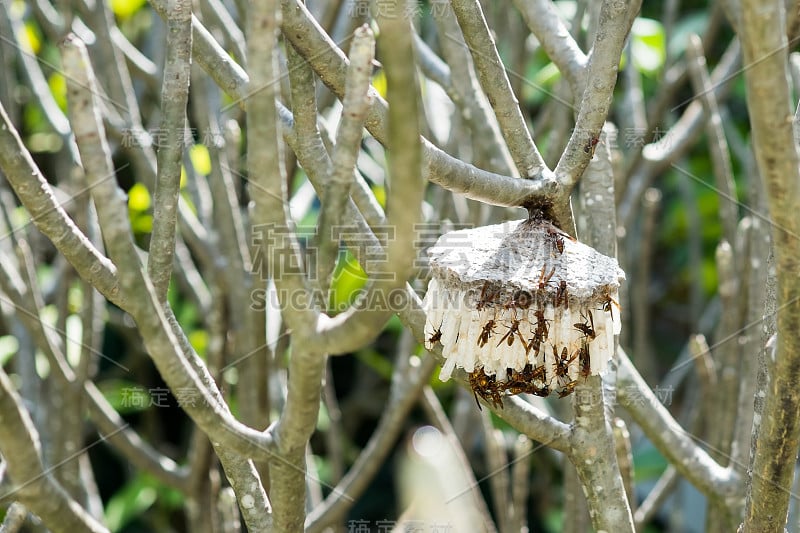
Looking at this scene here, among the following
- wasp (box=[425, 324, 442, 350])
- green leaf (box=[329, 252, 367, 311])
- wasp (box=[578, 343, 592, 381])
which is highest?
wasp (box=[425, 324, 442, 350])

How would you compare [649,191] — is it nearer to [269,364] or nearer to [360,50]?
[269,364]

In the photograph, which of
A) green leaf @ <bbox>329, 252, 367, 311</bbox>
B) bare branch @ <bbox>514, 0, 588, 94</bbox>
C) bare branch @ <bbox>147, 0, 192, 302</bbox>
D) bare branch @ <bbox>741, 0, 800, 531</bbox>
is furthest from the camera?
green leaf @ <bbox>329, 252, 367, 311</bbox>

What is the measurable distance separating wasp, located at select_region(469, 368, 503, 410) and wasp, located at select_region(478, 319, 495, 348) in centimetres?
4

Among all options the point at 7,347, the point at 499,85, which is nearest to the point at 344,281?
the point at 7,347

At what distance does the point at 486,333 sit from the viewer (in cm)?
67

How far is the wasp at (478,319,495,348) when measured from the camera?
67 centimetres

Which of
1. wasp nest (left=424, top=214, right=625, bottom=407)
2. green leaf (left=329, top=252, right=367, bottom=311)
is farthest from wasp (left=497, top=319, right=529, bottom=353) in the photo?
green leaf (left=329, top=252, right=367, bottom=311)

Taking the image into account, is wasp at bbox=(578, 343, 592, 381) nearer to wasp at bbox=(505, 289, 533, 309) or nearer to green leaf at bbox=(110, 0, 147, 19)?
wasp at bbox=(505, 289, 533, 309)

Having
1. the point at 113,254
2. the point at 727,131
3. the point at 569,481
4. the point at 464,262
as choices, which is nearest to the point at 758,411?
the point at 464,262

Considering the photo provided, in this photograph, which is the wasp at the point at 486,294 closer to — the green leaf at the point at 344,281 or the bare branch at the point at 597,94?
the bare branch at the point at 597,94

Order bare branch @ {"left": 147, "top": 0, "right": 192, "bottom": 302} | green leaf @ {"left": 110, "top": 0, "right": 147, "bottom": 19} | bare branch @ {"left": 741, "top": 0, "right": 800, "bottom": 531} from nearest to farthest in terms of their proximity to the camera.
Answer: bare branch @ {"left": 741, "top": 0, "right": 800, "bottom": 531} < bare branch @ {"left": 147, "top": 0, "right": 192, "bottom": 302} < green leaf @ {"left": 110, "top": 0, "right": 147, "bottom": 19}

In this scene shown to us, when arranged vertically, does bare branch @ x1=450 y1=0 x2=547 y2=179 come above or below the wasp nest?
above

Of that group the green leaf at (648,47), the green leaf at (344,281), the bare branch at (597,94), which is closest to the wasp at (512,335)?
the bare branch at (597,94)

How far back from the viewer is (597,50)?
74cm
